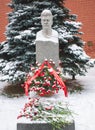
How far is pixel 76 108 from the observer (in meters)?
7.55

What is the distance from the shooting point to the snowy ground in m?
6.52

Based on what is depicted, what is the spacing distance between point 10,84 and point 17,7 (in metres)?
2.08

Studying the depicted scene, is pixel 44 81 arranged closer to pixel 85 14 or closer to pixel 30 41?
pixel 30 41

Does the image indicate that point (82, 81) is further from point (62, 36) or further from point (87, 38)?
point (87, 38)

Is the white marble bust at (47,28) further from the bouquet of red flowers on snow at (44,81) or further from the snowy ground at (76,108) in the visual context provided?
the snowy ground at (76,108)

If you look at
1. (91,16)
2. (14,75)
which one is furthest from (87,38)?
(14,75)

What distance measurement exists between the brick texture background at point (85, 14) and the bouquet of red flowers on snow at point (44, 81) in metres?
7.40

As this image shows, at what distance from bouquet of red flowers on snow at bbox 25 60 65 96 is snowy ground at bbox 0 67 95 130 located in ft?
0.74

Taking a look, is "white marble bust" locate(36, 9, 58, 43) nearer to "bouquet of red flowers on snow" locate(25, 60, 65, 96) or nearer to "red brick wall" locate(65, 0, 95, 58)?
"bouquet of red flowers on snow" locate(25, 60, 65, 96)

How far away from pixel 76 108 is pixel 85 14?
21.6 feet

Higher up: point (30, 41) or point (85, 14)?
point (30, 41)

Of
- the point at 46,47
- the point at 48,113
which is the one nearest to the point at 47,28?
the point at 46,47

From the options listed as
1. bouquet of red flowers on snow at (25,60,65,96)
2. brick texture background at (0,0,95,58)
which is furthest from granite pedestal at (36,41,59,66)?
brick texture background at (0,0,95,58)

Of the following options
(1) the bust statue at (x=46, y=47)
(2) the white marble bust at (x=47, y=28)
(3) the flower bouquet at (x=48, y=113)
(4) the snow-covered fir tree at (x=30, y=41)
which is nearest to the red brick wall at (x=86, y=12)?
(4) the snow-covered fir tree at (x=30, y=41)
